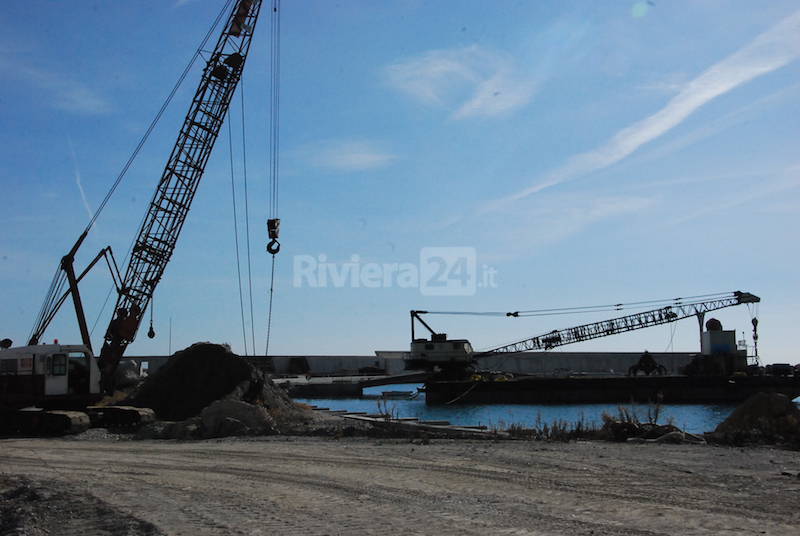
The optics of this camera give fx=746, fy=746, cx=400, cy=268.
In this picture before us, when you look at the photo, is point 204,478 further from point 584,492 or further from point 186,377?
point 186,377

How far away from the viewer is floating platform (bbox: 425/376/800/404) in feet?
217

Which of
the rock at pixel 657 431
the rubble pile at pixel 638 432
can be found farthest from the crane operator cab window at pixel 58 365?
the rock at pixel 657 431

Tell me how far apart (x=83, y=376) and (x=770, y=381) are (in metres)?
60.1

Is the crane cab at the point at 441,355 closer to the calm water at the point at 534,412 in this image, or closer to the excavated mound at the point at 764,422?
the calm water at the point at 534,412

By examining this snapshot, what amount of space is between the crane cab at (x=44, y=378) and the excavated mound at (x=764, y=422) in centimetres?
2230

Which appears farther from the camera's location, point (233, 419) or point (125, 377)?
point (125, 377)

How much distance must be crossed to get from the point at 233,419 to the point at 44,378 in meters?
8.51

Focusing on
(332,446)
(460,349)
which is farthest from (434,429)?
(460,349)

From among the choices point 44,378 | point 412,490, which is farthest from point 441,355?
point 412,490

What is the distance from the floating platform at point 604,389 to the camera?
217ft

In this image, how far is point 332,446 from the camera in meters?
19.3

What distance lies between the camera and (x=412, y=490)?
472 inches

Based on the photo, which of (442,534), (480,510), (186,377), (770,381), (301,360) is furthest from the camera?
(301,360)

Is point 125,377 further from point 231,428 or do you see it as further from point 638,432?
point 638,432
